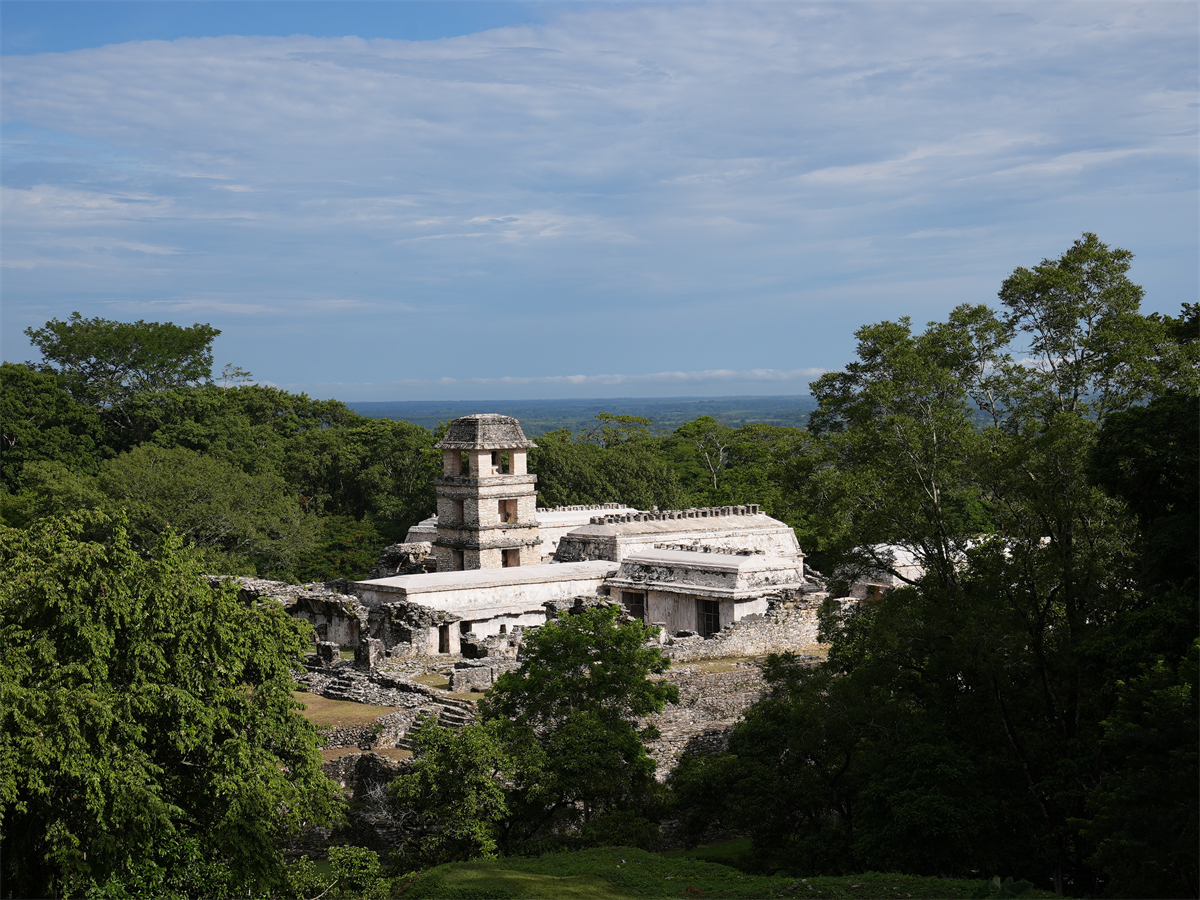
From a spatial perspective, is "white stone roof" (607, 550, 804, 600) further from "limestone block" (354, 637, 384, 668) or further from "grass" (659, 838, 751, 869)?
"grass" (659, 838, 751, 869)

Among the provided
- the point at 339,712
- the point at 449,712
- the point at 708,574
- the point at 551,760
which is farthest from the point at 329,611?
the point at 551,760

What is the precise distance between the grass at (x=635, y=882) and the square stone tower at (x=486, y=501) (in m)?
24.1

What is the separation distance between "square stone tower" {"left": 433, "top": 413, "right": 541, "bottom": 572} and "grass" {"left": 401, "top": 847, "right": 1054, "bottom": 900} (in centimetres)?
2411

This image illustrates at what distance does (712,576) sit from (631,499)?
20.8 meters

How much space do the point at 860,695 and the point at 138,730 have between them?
10877 millimetres

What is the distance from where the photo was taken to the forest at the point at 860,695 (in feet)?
43.5

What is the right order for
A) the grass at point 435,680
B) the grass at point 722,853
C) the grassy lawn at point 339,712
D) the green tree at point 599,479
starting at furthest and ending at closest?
the green tree at point 599,479, the grass at point 435,680, the grassy lawn at point 339,712, the grass at point 722,853

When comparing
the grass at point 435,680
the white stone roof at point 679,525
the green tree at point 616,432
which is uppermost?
the green tree at point 616,432

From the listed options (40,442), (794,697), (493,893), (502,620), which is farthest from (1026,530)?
(40,442)

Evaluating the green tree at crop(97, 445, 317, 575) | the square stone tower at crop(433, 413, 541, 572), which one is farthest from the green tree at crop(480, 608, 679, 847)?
the green tree at crop(97, 445, 317, 575)

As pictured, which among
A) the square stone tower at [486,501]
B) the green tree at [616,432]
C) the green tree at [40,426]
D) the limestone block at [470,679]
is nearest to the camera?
the limestone block at [470,679]

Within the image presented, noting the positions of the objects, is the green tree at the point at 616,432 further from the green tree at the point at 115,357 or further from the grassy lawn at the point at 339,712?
the grassy lawn at the point at 339,712

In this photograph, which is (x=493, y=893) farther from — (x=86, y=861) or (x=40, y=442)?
(x=40, y=442)

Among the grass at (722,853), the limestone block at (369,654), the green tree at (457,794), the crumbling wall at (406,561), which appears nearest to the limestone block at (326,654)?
the limestone block at (369,654)
